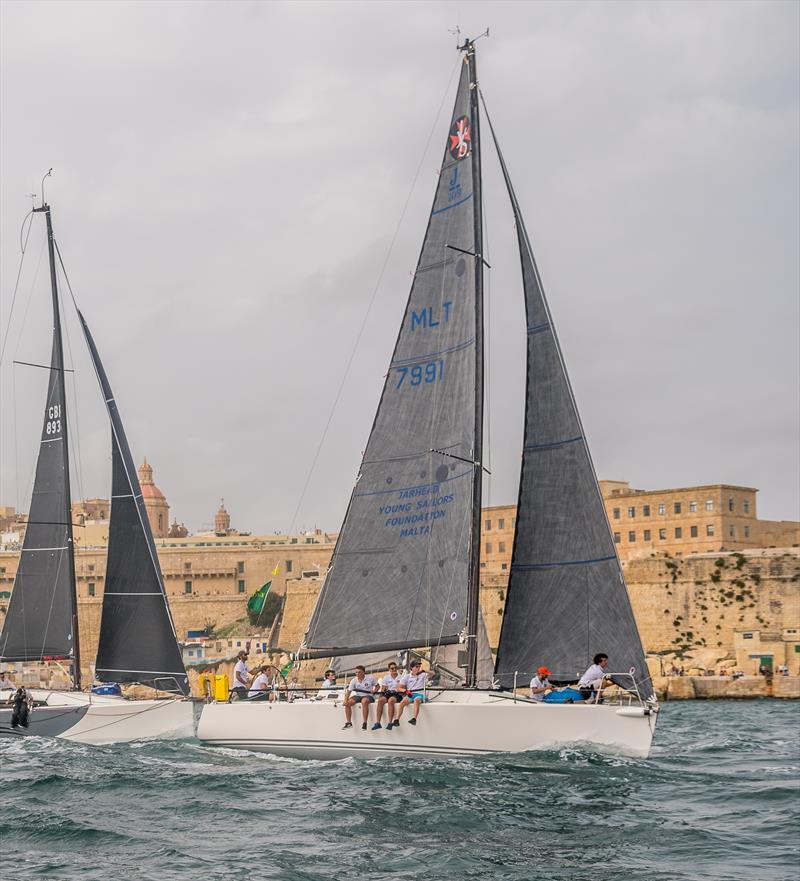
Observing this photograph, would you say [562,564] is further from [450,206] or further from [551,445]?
[450,206]

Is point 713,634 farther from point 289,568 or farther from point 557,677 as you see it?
point 557,677

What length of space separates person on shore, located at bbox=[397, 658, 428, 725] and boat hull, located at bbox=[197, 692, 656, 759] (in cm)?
13

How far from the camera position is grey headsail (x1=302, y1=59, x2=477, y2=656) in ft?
67.3

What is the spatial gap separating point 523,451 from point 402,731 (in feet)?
14.3

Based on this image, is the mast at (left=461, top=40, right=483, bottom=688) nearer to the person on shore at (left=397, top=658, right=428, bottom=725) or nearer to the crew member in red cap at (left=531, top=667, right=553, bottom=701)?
the person on shore at (left=397, top=658, right=428, bottom=725)

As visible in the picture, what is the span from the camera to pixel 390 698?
18.8m

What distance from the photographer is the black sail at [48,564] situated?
27.2 metres

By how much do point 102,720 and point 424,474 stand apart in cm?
776

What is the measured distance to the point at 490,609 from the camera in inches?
3059

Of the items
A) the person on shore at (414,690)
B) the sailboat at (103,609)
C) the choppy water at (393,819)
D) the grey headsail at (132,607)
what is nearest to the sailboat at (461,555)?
the person on shore at (414,690)

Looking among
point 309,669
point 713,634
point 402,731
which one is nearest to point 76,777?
point 402,731

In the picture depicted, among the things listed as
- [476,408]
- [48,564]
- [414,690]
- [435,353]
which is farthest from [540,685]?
[48,564]

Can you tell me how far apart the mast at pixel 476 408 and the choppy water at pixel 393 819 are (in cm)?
230

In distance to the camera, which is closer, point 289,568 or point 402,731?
point 402,731
